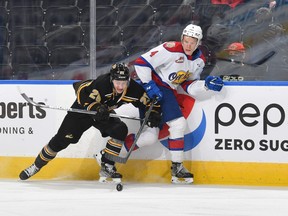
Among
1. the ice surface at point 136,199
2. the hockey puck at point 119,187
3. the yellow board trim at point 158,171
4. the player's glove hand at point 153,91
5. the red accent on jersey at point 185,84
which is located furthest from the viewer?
the red accent on jersey at point 185,84

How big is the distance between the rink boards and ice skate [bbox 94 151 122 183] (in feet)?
0.62

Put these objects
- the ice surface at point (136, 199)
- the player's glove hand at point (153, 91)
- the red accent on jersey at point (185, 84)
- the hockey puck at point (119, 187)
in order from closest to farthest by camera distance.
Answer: the ice surface at point (136, 199) → the hockey puck at point (119, 187) → the player's glove hand at point (153, 91) → the red accent on jersey at point (185, 84)

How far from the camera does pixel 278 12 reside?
8.09 m

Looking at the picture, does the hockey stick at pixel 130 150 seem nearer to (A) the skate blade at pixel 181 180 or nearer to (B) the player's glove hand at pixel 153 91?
(B) the player's glove hand at pixel 153 91

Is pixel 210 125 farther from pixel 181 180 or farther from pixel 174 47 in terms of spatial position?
pixel 174 47

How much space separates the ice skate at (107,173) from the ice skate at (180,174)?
0.39 m

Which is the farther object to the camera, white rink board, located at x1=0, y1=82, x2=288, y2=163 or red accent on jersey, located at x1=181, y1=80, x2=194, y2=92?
red accent on jersey, located at x1=181, y1=80, x2=194, y2=92

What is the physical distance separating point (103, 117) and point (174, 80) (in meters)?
0.66

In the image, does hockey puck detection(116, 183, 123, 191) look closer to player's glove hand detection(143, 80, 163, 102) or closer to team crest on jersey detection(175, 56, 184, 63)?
player's glove hand detection(143, 80, 163, 102)

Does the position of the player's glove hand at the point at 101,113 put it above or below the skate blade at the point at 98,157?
above

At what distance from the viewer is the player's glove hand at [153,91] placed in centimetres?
642

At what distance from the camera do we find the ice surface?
17.5 ft

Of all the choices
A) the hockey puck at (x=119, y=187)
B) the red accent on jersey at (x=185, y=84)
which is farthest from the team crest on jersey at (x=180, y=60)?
the hockey puck at (x=119, y=187)

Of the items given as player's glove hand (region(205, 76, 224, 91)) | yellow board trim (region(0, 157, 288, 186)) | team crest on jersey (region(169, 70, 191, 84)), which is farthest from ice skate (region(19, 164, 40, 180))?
player's glove hand (region(205, 76, 224, 91))
